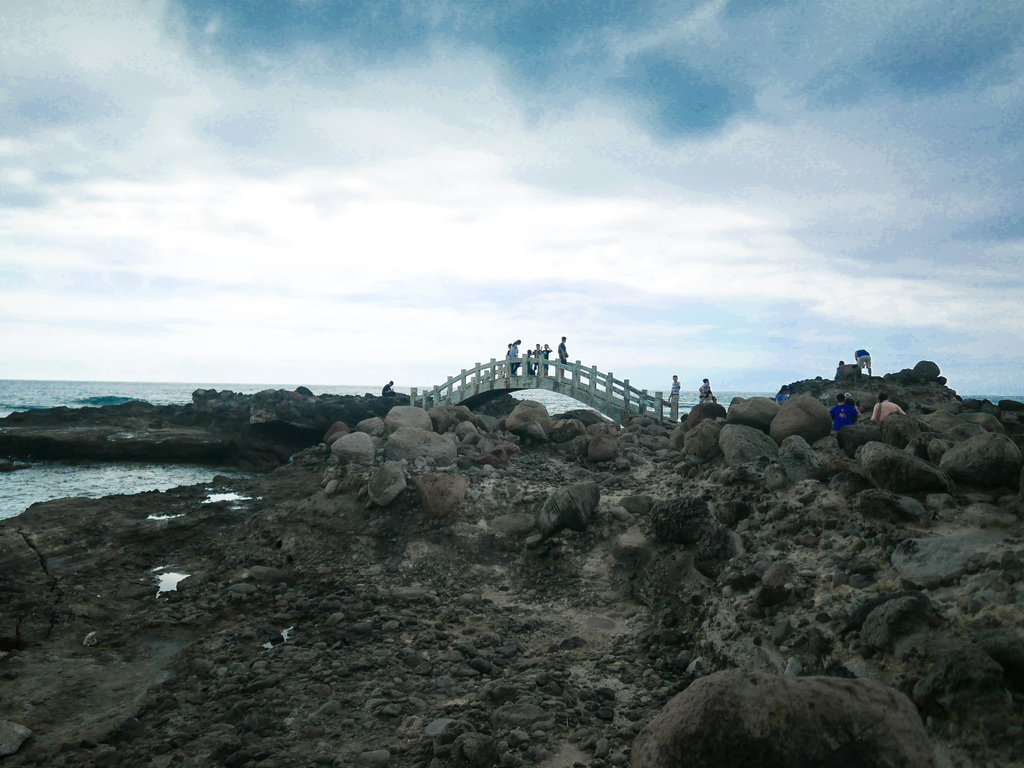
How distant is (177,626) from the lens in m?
8.03

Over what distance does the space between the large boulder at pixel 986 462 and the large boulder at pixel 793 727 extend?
153 inches

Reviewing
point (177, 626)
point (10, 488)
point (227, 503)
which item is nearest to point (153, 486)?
point (10, 488)

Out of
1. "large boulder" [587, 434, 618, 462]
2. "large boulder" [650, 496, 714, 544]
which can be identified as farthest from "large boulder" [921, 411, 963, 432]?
"large boulder" [650, 496, 714, 544]

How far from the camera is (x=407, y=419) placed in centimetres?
1595

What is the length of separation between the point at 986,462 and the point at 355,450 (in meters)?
10.8

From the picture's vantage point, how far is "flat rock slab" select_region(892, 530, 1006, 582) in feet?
16.3

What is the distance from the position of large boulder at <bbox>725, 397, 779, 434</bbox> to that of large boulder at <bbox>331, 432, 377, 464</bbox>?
7330mm

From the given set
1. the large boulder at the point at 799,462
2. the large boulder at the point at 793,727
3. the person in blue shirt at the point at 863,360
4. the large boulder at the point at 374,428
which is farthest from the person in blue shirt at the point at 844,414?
the person in blue shirt at the point at 863,360

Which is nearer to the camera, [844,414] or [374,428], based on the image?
[844,414]

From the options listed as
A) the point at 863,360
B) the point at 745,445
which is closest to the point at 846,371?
the point at 863,360

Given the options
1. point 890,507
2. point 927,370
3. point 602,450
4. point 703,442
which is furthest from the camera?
point 927,370

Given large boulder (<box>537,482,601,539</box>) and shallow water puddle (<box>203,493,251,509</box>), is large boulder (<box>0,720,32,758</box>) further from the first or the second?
shallow water puddle (<box>203,493,251,509</box>)

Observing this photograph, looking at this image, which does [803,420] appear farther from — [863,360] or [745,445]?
[863,360]

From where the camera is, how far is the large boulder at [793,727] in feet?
10.1
